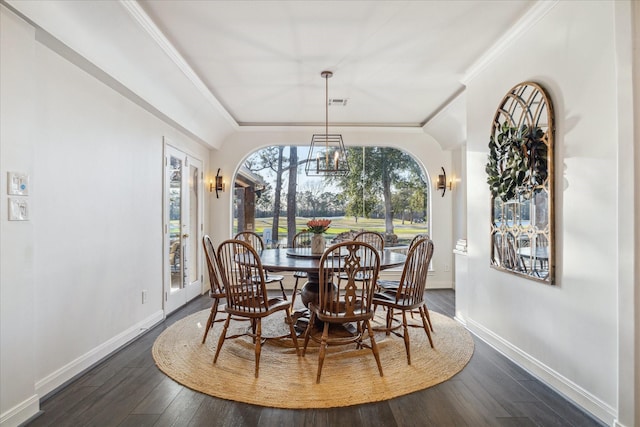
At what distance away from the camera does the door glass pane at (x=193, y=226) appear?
16.0ft

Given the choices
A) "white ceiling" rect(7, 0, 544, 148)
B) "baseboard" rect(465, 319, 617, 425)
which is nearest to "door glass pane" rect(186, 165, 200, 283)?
"white ceiling" rect(7, 0, 544, 148)

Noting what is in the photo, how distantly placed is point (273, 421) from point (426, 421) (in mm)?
894

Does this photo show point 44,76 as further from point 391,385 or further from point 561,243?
point 561,243

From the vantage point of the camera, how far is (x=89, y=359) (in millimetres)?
2670

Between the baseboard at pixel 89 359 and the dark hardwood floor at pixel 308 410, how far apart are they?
2.6 inches

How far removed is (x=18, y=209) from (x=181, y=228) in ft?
8.49

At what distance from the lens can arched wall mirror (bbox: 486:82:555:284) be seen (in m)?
2.42

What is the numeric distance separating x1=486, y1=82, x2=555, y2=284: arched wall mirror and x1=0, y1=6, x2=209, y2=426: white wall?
3.37m

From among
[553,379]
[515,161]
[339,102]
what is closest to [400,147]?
[339,102]

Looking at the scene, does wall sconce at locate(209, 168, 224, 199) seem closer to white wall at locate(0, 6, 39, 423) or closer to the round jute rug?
the round jute rug

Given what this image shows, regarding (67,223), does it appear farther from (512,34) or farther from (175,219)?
(512,34)

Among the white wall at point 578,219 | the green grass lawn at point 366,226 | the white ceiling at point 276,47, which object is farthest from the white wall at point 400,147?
the white wall at point 578,219

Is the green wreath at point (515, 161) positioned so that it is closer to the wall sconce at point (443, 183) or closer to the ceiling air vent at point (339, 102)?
the ceiling air vent at point (339, 102)

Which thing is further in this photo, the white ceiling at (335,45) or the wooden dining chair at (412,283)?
the wooden dining chair at (412,283)
